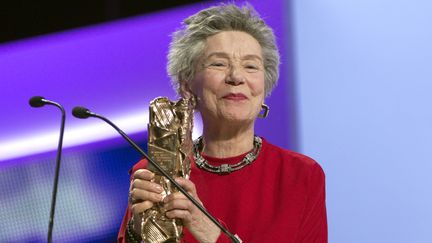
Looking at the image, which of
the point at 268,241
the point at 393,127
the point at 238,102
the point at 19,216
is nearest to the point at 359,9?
the point at 393,127

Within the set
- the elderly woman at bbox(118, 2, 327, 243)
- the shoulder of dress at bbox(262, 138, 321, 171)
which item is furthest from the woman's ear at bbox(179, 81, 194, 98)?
the shoulder of dress at bbox(262, 138, 321, 171)

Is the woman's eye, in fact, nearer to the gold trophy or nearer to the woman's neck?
the woman's neck

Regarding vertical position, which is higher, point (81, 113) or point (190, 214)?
point (81, 113)

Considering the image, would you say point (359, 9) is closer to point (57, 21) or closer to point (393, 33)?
point (393, 33)

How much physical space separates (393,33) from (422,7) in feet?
0.42

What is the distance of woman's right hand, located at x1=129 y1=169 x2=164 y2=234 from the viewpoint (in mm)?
1787

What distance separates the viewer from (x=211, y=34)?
216 cm

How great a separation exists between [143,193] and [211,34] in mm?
557

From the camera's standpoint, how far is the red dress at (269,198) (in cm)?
203

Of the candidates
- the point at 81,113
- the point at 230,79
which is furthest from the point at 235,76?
the point at 81,113

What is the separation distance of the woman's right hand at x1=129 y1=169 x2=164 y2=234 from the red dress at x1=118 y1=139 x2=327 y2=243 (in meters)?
0.22

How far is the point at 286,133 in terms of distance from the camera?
2.80 meters

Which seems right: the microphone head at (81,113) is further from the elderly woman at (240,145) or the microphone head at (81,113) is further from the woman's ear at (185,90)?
the woman's ear at (185,90)

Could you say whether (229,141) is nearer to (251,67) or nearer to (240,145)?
(240,145)
